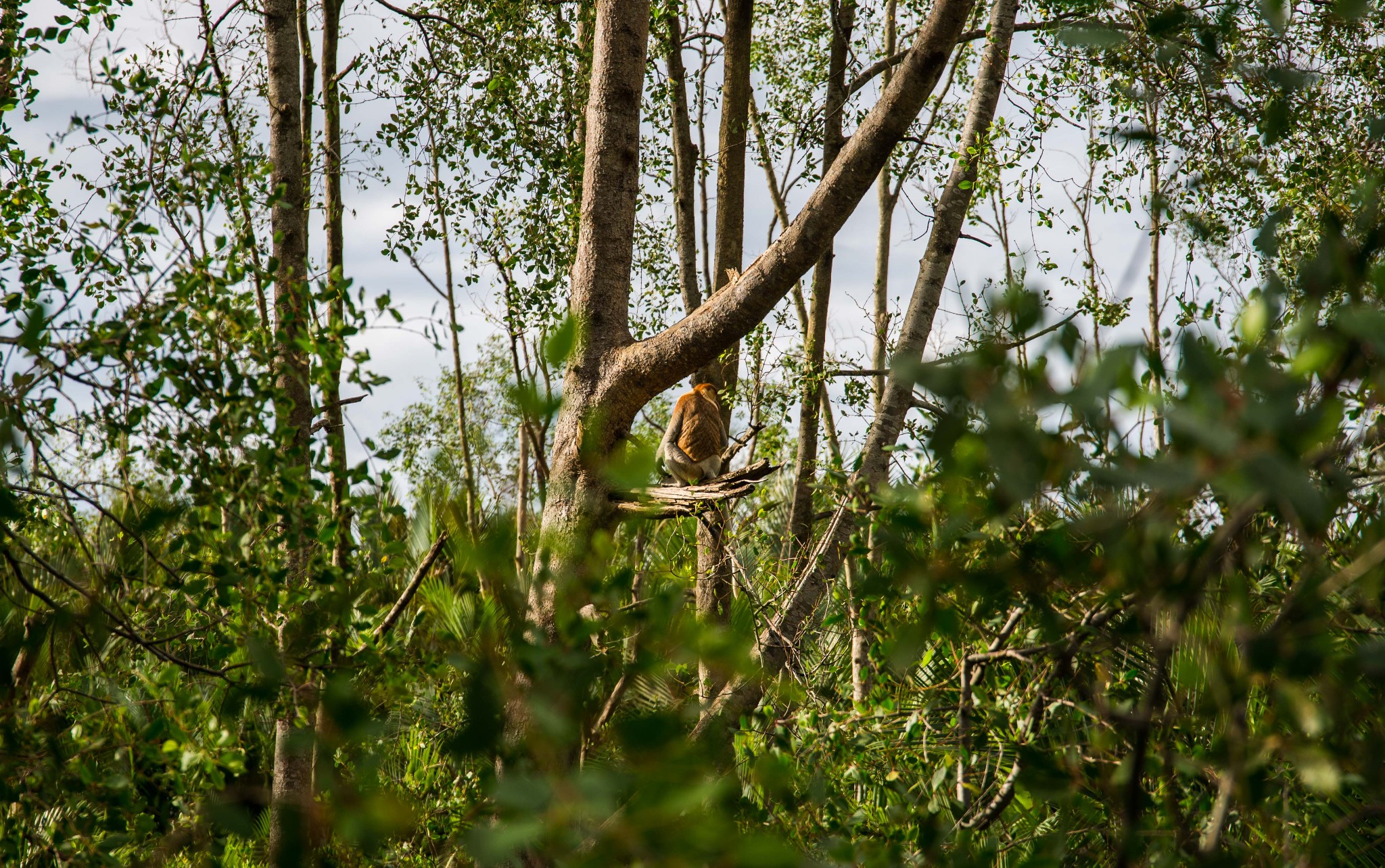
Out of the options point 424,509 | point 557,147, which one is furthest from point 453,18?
point 424,509

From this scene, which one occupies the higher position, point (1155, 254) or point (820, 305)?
point (1155, 254)

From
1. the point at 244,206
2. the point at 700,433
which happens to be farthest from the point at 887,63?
the point at 244,206

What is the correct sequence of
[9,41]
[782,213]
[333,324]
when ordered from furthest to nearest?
[782,213] → [9,41] → [333,324]

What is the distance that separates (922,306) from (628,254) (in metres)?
1.89

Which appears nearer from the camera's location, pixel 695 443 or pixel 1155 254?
pixel 695 443

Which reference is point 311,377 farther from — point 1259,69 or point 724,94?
point 724,94

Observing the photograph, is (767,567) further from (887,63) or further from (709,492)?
(887,63)

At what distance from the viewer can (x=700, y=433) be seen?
231 inches

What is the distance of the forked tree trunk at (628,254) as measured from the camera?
364 centimetres

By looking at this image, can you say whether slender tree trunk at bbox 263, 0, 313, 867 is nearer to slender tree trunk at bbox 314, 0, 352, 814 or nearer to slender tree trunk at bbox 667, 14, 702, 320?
slender tree trunk at bbox 314, 0, 352, 814

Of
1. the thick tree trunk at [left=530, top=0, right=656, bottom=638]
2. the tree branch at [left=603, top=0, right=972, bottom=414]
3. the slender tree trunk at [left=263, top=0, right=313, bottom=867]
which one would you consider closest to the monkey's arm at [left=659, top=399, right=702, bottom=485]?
the thick tree trunk at [left=530, top=0, right=656, bottom=638]

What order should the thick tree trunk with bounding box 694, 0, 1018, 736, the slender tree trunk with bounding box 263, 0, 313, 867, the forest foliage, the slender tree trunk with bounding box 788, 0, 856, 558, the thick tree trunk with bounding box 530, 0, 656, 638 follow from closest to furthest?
the forest foliage → the slender tree trunk with bounding box 263, 0, 313, 867 → the thick tree trunk with bounding box 530, 0, 656, 638 → the thick tree trunk with bounding box 694, 0, 1018, 736 → the slender tree trunk with bounding box 788, 0, 856, 558

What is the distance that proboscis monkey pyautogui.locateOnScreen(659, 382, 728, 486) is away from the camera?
5859 mm

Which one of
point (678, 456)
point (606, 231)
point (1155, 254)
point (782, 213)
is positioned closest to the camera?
point (606, 231)
